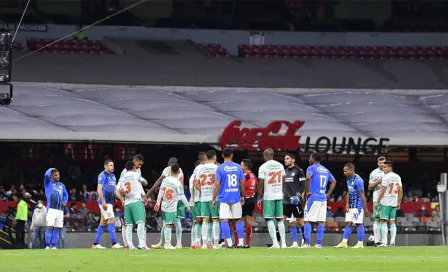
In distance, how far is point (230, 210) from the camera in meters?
25.5

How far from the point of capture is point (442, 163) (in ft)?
156

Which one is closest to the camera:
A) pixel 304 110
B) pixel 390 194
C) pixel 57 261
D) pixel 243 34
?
pixel 57 261

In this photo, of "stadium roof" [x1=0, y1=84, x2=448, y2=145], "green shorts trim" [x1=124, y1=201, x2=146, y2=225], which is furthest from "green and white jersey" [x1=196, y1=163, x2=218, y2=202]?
"stadium roof" [x1=0, y1=84, x2=448, y2=145]

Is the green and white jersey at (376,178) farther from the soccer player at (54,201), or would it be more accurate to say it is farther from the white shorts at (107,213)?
the soccer player at (54,201)

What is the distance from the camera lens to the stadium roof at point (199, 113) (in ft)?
137

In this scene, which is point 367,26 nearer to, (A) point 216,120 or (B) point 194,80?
(B) point 194,80

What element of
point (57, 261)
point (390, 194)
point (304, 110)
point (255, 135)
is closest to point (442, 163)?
point (304, 110)

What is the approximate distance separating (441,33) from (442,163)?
12160 mm

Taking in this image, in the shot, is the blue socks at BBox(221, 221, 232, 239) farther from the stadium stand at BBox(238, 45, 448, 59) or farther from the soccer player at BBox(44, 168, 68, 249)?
the stadium stand at BBox(238, 45, 448, 59)

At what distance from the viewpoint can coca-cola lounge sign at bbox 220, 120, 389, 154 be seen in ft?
140

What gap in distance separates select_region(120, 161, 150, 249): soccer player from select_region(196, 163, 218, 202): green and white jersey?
1.27 meters

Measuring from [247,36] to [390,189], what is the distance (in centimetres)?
2872

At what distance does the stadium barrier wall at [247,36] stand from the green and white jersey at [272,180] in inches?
1145

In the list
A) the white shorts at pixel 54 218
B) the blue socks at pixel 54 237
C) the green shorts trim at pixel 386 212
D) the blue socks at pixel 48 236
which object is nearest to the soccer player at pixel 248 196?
the green shorts trim at pixel 386 212
